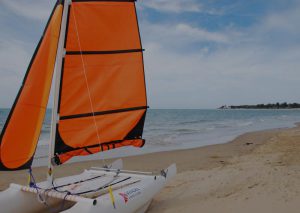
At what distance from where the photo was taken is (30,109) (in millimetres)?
4297

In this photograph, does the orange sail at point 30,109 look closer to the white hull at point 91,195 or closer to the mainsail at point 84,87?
the mainsail at point 84,87

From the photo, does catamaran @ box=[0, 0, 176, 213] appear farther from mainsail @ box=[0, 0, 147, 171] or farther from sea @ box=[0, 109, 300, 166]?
sea @ box=[0, 109, 300, 166]

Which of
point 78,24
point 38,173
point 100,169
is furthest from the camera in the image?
point 38,173

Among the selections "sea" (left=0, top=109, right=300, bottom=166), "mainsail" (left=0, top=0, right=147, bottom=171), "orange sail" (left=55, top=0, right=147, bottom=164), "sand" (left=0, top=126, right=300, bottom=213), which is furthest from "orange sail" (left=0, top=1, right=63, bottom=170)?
"sea" (left=0, top=109, right=300, bottom=166)

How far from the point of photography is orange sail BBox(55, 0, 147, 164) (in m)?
4.69

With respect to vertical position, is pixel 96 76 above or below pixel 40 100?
above

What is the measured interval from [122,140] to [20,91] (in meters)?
1.81

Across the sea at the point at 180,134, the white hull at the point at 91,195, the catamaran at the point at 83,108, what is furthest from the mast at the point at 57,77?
the sea at the point at 180,134

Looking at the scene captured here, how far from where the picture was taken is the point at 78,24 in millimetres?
4766

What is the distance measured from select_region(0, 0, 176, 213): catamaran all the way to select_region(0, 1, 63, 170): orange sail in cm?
1

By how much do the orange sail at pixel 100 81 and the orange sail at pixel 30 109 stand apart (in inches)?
11.9

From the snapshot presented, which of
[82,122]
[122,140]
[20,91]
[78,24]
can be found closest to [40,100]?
[20,91]

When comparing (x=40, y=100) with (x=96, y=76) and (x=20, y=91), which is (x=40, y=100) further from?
(x=96, y=76)

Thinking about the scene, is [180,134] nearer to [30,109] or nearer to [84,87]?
[84,87]
